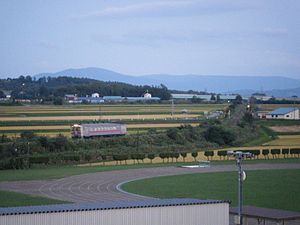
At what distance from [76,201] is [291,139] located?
38644 millimetres

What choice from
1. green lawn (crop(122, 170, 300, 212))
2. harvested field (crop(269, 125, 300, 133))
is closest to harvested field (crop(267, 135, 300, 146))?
harvested field (crop(269, 125, 300, 133))

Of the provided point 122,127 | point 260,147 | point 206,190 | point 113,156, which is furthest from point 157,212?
point 122,127

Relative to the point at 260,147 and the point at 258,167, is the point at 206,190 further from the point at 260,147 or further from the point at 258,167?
the point at 260,147

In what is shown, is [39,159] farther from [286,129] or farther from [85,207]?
[286,129]

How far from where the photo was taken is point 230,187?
37.5 metres

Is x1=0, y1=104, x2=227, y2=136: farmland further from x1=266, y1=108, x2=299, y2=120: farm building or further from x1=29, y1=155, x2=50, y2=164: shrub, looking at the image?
x1=29, y1=155, x2=50, y2=164: shrub

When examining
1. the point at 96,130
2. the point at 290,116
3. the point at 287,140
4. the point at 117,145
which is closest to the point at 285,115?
the point at 290,116

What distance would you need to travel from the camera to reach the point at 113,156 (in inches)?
2154

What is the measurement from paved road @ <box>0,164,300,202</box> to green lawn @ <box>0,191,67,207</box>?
106 centimetres

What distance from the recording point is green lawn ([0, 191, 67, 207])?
3117 centimetres

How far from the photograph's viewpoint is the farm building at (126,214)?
2095cm

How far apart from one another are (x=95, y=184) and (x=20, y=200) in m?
7.79

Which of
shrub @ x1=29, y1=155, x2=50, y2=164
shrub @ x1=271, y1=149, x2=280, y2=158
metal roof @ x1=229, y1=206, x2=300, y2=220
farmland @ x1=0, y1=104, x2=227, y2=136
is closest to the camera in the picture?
metal roof @ x1=229, y1=206, x2=300, y2=220

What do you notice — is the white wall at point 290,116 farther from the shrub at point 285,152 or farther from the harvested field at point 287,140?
the shrub at point 285,152
